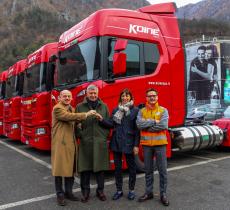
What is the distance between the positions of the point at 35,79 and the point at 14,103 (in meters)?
2.25

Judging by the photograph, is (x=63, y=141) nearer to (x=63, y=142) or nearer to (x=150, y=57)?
(x=63, y=142)

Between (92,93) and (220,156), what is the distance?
5.28 metres

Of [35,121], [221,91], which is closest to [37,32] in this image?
[221,91]

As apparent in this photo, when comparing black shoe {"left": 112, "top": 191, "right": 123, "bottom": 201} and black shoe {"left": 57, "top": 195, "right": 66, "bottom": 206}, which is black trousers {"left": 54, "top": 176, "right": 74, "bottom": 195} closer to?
black shoe {"left": 57, "top": 195, "right": 66, "bottom": 206}

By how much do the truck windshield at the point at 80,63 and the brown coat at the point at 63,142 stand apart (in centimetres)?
139

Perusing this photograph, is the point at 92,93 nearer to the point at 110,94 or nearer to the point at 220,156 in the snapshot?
the point at 110,94

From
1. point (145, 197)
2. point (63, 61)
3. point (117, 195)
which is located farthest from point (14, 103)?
point (145, 197)

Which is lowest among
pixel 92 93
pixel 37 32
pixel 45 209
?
pixel 45 209

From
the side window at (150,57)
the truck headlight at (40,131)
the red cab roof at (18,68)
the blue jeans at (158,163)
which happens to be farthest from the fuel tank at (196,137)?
the red cab roof at (18,68)

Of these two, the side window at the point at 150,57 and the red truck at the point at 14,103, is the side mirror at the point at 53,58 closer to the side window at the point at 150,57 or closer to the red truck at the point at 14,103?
the side window at the point at 150,57

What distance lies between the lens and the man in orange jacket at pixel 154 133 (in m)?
4.55

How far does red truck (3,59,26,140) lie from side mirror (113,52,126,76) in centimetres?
588

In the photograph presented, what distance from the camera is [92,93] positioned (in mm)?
4664

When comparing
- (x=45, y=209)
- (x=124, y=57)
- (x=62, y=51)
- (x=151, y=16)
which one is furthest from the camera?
(x=62, y=51)
